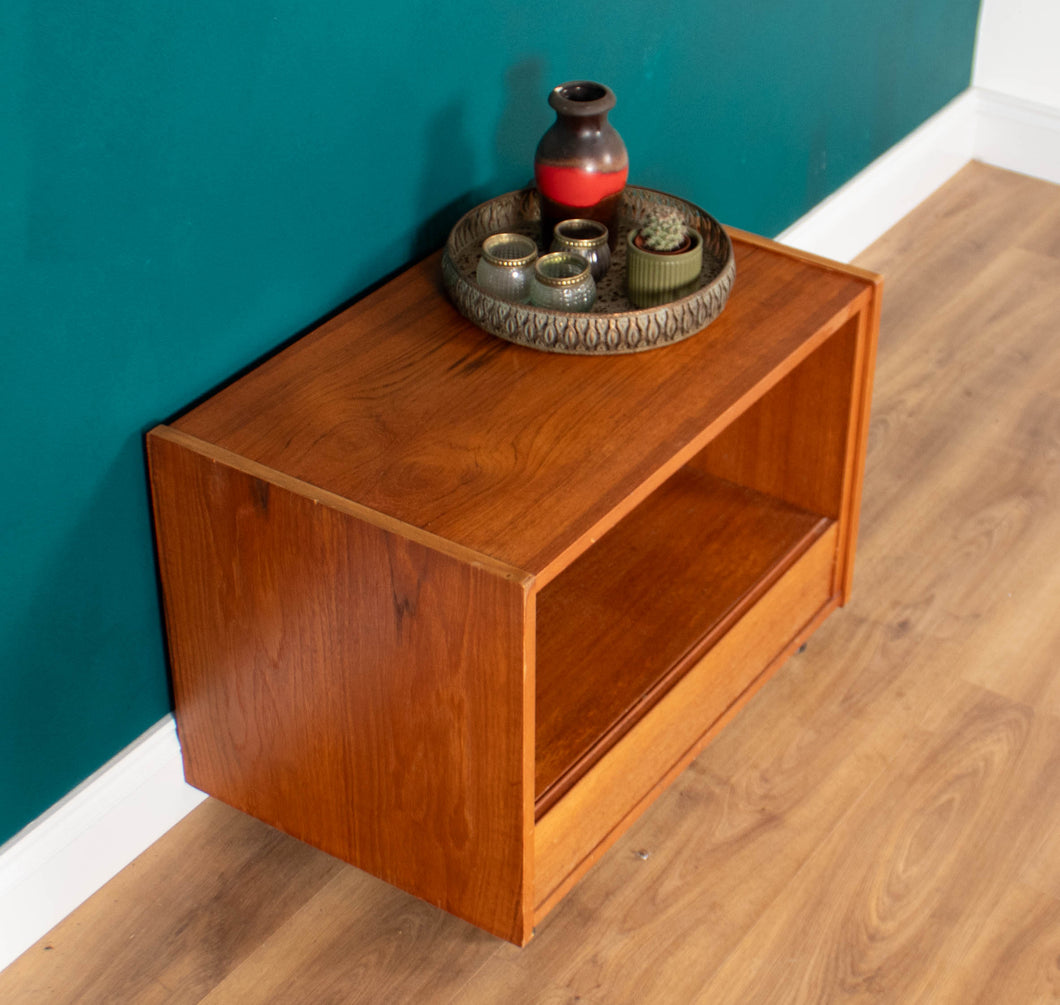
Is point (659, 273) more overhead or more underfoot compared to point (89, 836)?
more overhead

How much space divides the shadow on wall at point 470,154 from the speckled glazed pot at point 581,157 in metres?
0.15

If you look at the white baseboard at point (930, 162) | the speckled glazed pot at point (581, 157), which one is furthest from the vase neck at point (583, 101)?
A: the white baseboard at point (930, 162)

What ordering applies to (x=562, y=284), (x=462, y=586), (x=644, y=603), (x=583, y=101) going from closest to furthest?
(x=462, y=586) → (x=562, y=284) → (x=583, y=101) → (x=644, y=603)

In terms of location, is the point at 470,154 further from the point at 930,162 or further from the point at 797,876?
the point at 930,162

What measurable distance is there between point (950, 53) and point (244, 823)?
2.28 m

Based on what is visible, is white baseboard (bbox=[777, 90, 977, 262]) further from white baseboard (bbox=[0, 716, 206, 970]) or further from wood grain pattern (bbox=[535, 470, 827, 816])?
white baseboard (bbox=[0, 716, 206, 970])

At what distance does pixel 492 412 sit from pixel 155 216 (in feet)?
1.32

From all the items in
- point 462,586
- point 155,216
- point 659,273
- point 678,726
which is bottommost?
point 678,726

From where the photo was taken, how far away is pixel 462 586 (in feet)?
4.63

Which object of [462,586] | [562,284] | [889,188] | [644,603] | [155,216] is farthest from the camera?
[889,188]

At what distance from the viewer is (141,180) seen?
4.89ft

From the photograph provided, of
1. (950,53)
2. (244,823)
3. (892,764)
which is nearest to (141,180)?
(244,823)

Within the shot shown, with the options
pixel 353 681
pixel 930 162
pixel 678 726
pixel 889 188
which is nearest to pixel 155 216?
pixel 353 681

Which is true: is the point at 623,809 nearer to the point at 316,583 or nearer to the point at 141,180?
the point at 316,583
